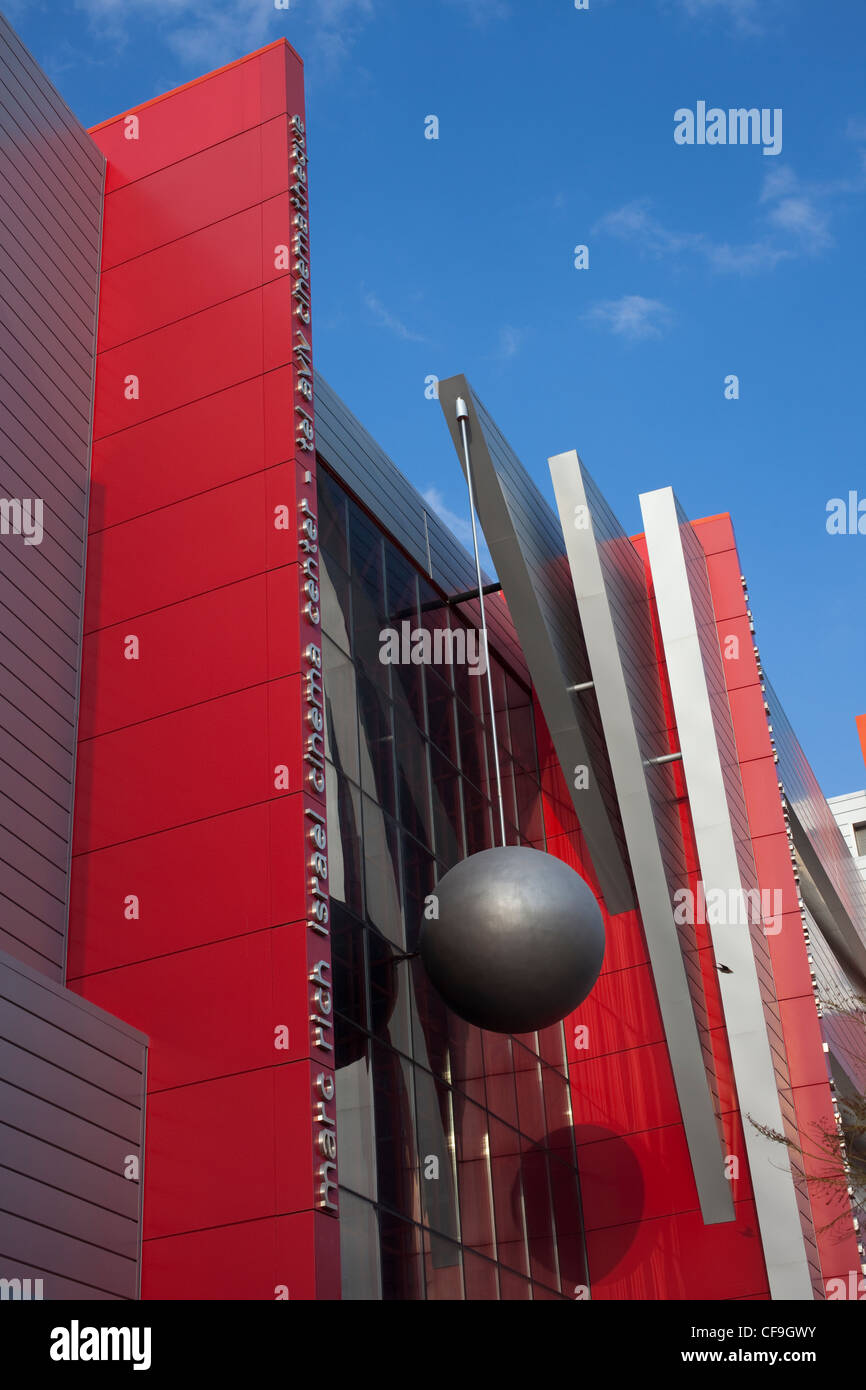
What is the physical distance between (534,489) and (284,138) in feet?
23.1

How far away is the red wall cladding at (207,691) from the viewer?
12.1 meters

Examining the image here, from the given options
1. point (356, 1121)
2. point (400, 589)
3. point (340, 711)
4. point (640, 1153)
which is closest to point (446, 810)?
point (400, 589)

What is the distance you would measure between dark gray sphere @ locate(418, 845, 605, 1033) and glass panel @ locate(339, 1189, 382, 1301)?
3918 mm

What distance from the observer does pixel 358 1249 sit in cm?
1458

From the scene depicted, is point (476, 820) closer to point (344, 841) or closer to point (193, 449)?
point (344, 841)

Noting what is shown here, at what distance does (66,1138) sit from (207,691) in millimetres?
4405

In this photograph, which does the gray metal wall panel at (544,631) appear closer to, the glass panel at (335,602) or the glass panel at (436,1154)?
the glass panel at (335,602)

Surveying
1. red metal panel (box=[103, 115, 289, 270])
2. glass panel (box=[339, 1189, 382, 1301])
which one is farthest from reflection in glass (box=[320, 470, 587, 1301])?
red metal panel (box=[103, 115, 289, 270])

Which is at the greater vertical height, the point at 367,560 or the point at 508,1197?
the point at 367,560

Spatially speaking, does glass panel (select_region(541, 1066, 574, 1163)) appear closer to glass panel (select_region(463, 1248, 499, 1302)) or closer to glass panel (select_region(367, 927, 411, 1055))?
glass panel (select_region(463, 1248, 499, 1302))

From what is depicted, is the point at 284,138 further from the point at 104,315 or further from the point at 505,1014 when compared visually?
the point at 505,1014

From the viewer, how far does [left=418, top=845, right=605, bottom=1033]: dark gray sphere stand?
1131cm

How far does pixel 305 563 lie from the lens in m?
14.3

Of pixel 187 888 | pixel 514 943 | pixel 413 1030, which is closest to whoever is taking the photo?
pixel 514 943
